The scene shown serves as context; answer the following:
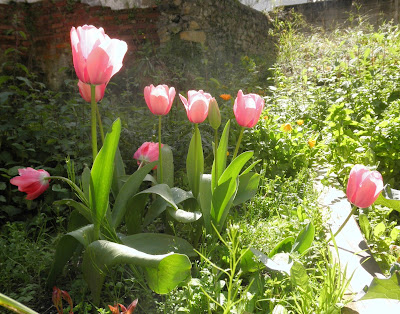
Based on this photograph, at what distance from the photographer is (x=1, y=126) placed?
2.39 meters

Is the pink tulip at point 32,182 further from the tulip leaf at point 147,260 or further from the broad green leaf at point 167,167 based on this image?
the broad green leaf at point 167,167

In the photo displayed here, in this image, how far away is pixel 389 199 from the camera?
66.1 inches

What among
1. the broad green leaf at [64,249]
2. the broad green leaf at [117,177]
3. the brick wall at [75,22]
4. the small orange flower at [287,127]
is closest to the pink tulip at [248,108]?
the broad green leaf at [117,177]

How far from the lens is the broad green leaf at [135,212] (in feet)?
4.89

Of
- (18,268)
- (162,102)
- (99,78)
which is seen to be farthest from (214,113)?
(18,268)

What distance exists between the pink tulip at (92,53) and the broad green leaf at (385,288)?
1009mm

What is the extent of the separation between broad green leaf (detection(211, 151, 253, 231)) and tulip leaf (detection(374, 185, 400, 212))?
71 cm

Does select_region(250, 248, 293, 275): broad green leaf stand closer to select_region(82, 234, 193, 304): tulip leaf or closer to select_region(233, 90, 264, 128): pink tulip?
select_region(82, 234, 193, 304): tulip leaf

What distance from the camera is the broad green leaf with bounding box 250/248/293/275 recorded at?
1.22 m

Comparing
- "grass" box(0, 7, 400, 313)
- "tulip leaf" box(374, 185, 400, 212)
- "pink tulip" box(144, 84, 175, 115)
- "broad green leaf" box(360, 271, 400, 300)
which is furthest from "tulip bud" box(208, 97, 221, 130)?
"tulip leaf" box(374, 185, 400, 212)

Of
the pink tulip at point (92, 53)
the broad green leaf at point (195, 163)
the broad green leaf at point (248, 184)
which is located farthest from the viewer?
the broad green leaf at point (248, 184)

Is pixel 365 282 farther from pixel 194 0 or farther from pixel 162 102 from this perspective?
pixel 194 0

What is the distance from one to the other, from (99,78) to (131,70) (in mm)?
3917

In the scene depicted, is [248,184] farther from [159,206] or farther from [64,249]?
[64,249]
